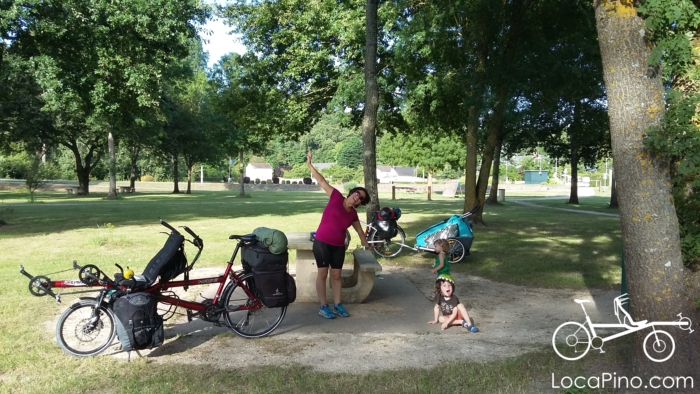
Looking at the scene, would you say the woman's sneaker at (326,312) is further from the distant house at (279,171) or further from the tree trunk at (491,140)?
the distant house at (279,171)

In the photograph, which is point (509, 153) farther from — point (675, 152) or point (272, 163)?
point (272, 163)

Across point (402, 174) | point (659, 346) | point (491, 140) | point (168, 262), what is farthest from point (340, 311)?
point (402, 174)

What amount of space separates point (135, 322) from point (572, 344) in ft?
13.2

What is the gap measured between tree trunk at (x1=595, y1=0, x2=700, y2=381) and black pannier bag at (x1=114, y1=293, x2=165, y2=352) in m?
3.93

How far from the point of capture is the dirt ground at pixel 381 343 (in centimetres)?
524

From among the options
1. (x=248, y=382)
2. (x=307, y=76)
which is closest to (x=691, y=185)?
(x=248, y=382)

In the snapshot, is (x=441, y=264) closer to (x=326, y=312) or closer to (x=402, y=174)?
(x=326, y=312)

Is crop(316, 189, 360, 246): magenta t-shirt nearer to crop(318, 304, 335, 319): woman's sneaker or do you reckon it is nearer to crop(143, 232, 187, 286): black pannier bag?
crop(318, 304, 335, 319): woman's sneaker

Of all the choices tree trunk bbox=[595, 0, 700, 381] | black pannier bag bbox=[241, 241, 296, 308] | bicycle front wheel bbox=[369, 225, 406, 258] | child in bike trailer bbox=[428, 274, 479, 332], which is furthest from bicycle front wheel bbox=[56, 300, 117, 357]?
bicycle front wheel bbox=[369, 225, 406, 258]

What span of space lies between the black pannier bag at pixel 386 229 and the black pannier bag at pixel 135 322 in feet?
23.4

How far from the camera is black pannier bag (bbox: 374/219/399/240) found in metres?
11.9

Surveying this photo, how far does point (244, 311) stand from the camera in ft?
19.8

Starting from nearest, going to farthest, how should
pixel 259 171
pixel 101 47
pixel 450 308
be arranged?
pixel 450 308, pixel 101 47, pixel 259 171

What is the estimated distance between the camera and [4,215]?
766 inches
